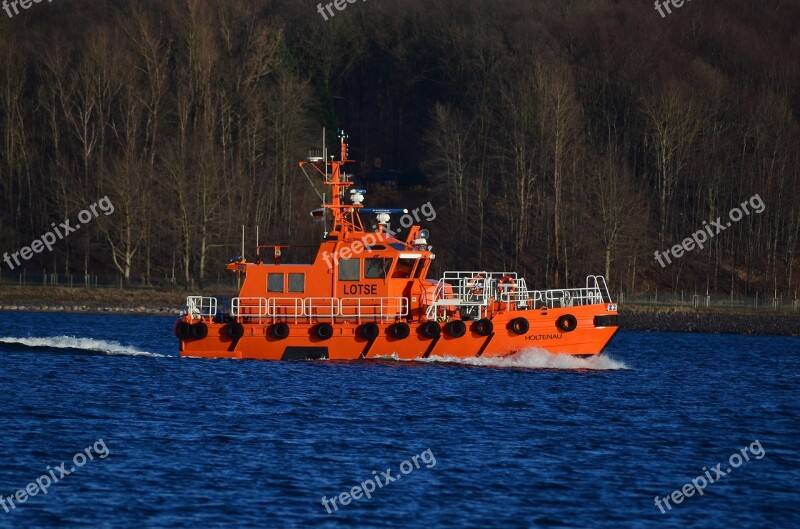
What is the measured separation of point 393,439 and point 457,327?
9552mm

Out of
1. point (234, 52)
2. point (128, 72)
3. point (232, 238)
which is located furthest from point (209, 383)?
point (234, 52)

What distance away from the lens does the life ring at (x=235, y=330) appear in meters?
36.5

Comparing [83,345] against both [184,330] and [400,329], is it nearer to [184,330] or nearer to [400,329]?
[184,330]

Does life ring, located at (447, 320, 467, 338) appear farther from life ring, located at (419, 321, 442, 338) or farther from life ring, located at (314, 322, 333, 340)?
life ring, located at (314, 322, 333, 340)

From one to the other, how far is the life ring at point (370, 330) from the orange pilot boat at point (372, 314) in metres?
0.03

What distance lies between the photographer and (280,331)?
36156mm

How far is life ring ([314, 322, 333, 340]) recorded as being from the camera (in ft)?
118

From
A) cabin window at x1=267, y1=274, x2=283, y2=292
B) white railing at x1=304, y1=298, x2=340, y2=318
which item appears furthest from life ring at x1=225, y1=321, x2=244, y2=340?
white railing at x1=304, y1=298, x2=340, y2=318

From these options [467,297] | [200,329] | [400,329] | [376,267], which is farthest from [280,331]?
[467,297]

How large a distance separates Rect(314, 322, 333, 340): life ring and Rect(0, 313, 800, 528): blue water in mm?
833

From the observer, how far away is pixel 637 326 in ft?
194

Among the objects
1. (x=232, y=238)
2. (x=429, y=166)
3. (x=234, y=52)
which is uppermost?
(x=234, y=52)

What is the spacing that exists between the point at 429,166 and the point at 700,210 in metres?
20.1

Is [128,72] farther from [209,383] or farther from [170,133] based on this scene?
[209,383]
